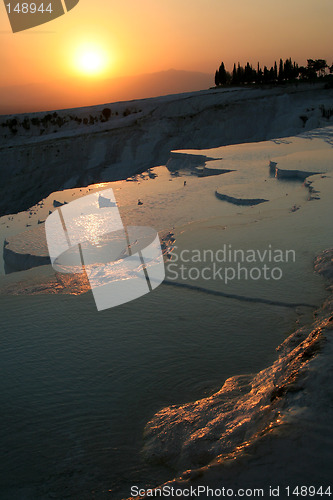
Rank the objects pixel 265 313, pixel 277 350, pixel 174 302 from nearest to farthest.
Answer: pixel 277 350 < pixel 265 313 < pixel 174 302

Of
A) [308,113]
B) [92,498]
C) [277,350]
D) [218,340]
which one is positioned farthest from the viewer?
[308,113]

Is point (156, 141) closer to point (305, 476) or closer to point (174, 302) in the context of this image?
point (174, 302)

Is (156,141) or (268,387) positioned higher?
(156,141)

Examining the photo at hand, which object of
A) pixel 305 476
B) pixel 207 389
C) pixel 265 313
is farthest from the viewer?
pixel 265 313

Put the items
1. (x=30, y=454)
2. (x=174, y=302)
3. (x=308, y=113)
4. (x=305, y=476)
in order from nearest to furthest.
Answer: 1. (x=305, y=476)
2. (x=30, y=454)
3. (x=174, y=302)
4. (x=308, y=113)

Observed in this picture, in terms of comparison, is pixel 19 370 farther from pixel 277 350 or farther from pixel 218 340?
pixel 277 350

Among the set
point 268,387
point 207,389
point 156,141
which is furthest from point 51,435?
point 156,141

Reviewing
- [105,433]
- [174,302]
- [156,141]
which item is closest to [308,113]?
[156,141]

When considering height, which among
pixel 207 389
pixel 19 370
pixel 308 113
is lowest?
pixel 207 389

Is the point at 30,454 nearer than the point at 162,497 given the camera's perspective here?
No
